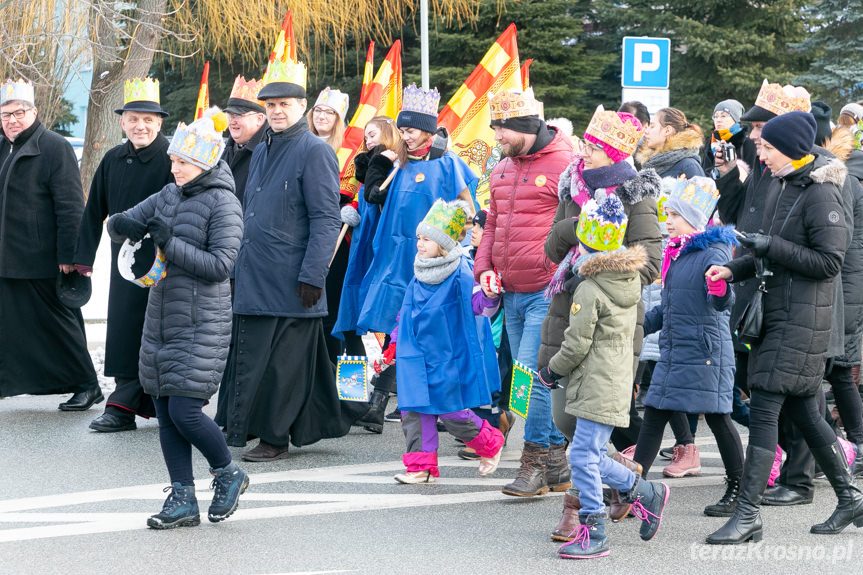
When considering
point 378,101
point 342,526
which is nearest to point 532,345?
point 342,526

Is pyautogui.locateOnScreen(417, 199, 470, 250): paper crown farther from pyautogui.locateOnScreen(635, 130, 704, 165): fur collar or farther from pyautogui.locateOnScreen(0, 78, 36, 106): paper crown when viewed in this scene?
pyautogui.locateOnScreen(0, 78, 36, 106): paper crown

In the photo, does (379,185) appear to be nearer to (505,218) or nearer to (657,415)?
(505,218)

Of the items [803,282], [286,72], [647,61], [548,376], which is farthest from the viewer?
[647,61]

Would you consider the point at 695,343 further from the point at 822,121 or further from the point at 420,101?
the point at 420,101

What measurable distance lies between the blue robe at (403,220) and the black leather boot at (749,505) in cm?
Result: 288

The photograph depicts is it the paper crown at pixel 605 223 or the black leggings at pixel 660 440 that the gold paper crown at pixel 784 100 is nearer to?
the black leggings at pixel 660 440

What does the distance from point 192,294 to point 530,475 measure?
1.99 metres

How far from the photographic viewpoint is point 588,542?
17.5 feet

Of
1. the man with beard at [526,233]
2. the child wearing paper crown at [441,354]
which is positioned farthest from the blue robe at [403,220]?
the man with beard at [526,233]

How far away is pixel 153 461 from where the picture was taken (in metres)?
7.30

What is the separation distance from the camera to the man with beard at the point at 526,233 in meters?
6.46

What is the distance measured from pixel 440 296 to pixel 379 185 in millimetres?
1705

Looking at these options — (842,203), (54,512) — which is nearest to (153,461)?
(54,512)

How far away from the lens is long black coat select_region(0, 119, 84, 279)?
902 centimetres
